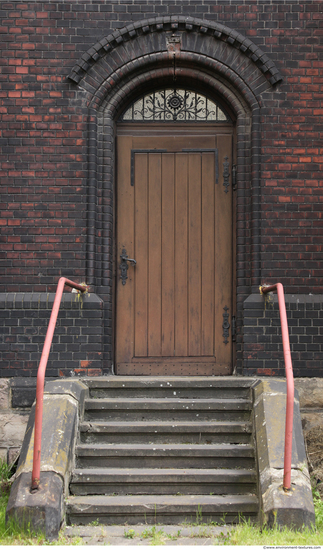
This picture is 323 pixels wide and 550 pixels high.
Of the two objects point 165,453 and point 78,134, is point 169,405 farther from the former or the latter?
point 78,134

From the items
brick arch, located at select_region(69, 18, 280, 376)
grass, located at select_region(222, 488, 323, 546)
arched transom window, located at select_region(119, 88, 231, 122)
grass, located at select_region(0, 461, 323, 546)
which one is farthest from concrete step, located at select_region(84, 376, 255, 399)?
arched transom window, located at select_region(119, 88, 231, 122)

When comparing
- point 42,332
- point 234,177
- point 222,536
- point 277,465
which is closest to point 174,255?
point 234,177

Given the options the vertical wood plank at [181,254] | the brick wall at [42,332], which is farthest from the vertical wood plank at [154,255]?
the brick wall at [42,332]

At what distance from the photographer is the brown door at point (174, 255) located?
18.1 feet

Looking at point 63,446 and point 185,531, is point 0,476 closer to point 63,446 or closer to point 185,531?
point 63,446

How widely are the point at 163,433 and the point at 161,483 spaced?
453 mm

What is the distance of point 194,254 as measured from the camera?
Answer: 559 cm

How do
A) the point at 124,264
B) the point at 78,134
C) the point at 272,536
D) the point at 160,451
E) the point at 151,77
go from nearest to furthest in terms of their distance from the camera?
the point at 272,536, the point at 160,451, the point at 78,134, the point at 151,77, the point at 124,264

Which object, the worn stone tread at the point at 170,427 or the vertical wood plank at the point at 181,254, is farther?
the vertical wood plank at the point at 181,254

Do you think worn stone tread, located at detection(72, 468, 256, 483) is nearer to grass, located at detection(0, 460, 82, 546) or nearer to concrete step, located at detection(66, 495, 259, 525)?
concrete step, located at detection(66, 495, 259, 525)

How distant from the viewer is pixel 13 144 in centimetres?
534

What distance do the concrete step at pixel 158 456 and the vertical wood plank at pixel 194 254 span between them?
1.48m

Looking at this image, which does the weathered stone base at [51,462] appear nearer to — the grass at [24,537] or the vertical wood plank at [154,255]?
the grass at [24,537]

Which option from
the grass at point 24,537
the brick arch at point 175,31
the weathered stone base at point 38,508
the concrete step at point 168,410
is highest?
the brick arch at point 175,31
